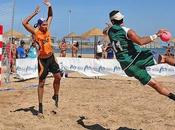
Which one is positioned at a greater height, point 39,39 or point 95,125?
point 39,39

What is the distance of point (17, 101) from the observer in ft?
30.0

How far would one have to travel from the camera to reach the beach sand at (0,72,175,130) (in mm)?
6867

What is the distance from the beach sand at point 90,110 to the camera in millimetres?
6867

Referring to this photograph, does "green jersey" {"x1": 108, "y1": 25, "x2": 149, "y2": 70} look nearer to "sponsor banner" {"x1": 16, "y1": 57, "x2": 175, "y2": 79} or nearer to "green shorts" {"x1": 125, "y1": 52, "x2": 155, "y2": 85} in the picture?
"green shorts" {"x1": 125, "y1": 52, "x2": 155, "y2": 85}

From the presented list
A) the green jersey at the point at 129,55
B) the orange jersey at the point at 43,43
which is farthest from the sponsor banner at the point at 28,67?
the green jersey at the point at 129,55

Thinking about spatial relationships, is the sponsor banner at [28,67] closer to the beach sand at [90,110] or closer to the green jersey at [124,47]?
the beach sand at [90,110]

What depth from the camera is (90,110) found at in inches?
322

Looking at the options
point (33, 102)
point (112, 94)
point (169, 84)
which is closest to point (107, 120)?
point (33, 102)

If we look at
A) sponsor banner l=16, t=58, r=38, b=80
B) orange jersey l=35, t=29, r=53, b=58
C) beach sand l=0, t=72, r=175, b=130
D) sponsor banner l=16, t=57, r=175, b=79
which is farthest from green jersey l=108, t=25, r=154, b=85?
sponsor banner l=16, t=58, r=38, b=80

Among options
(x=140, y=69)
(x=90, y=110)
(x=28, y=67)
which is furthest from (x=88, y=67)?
(x=140, y=69)

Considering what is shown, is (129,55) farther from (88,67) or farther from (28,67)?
(88,67)

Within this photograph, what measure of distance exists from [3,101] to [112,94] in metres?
2.83

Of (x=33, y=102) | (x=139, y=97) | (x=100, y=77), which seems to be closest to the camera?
(x=33, y=102)

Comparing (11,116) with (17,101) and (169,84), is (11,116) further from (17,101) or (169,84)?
(169,84)
